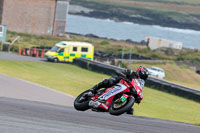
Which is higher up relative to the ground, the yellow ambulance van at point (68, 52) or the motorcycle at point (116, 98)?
the motorcycle at point (116, 98)

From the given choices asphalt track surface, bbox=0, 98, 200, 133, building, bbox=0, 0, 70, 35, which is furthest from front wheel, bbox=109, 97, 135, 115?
building, bbox=0, 0, 70, 35

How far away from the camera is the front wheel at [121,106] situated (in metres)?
9.92

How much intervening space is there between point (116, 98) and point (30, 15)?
63.1 metres

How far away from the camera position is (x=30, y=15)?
2808 inches

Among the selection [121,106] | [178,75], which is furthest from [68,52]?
[121,106]

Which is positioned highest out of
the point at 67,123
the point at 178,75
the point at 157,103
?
the point at 67,123

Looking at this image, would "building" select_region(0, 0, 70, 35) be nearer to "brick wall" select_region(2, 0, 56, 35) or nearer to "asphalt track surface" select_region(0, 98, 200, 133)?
"brick wall" select_region(2, 0, 56, 35)

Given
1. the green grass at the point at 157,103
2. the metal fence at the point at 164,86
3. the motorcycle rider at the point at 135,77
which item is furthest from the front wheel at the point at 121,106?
the metal fence at the point at 164,86

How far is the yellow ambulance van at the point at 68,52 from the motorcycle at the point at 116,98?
29.0 m

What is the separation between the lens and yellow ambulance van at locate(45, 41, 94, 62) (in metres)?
39.6

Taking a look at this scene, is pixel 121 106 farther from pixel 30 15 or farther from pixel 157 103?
pixel 30 15

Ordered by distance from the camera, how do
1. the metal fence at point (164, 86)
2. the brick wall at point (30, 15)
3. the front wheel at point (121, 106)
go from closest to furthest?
1. the front wheel at point (121, 106)
2. the metal fence at point (164, 86)
3. the brick wall at point (30, 15)

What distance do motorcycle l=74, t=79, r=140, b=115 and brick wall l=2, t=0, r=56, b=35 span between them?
59.7m

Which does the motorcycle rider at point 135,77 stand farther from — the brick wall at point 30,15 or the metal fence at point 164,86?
the brick wall at point 30,15
